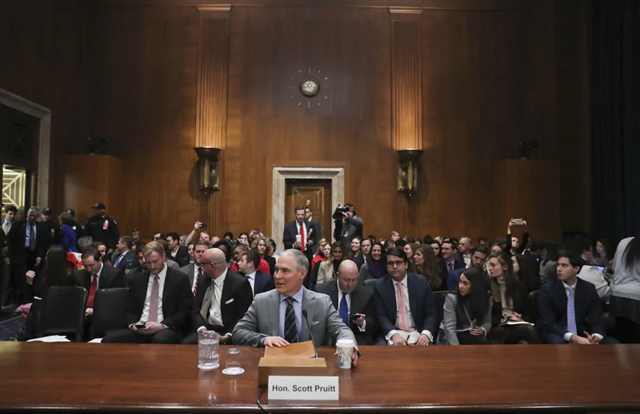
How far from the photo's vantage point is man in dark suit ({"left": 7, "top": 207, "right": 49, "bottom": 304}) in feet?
23.5

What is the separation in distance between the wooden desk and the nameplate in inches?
1.6

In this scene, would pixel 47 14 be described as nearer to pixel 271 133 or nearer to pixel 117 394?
pixel 271 133

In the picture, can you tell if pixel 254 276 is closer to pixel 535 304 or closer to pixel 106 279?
pixel 106 279

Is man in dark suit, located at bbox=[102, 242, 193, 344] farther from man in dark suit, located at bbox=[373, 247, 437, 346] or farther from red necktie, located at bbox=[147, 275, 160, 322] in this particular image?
man in dark suit, located at bbox=[373, 247, 437, 346]

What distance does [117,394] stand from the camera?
185cm

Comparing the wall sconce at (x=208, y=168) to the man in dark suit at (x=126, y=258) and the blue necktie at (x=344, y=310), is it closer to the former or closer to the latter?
the man in dark suit at (x=126, y=258)

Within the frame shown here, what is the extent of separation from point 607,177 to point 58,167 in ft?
33.9

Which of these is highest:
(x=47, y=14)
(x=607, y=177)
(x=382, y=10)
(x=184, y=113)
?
(x=382, y=10)

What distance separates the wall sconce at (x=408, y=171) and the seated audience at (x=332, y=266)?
14.0 feet

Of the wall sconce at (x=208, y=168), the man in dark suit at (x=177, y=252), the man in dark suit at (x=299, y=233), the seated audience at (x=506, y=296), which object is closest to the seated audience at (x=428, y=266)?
the seated audience at (x=506, y=296)

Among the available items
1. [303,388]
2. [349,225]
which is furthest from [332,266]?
[303,388]

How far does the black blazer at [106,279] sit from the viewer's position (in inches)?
183

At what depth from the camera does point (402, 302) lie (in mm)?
4031

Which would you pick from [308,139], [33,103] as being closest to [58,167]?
[33,103]
